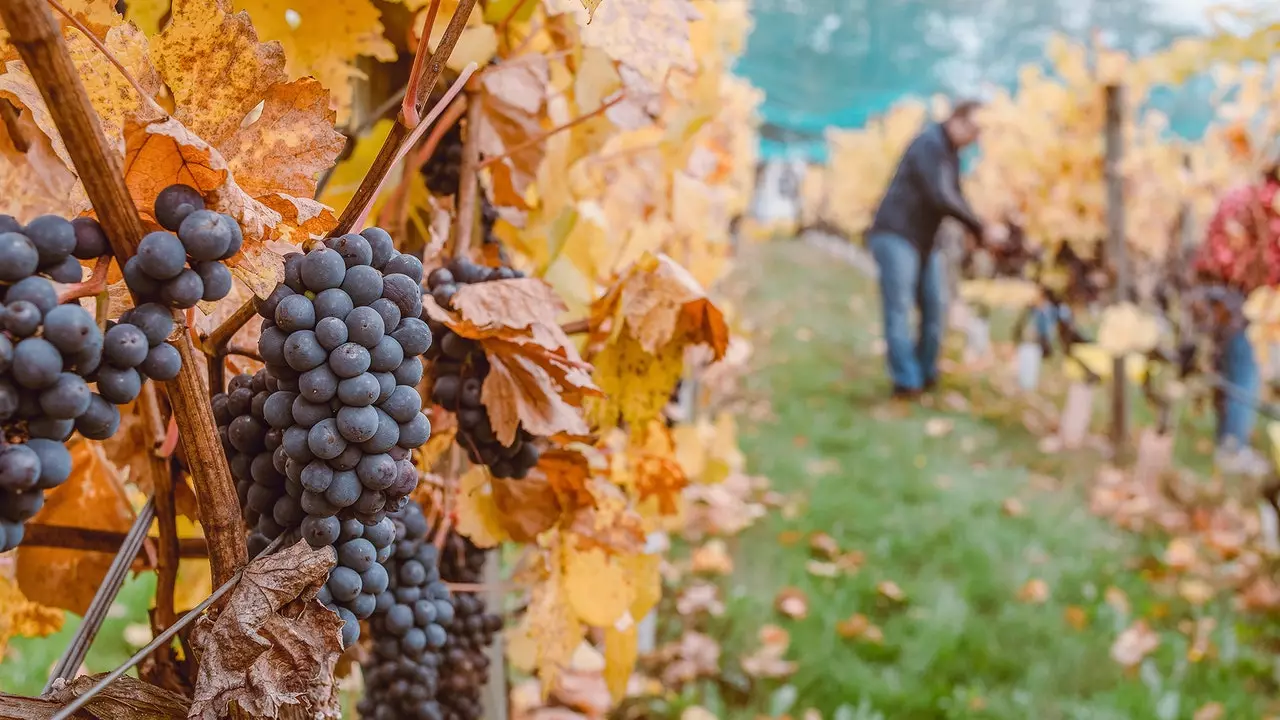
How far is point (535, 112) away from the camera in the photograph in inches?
38.2

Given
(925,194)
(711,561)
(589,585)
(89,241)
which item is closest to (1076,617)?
(711,561)

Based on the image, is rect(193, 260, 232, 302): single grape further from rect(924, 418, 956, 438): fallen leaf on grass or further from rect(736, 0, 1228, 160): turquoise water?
rect(736, 0, 1228, 160): turquoise water

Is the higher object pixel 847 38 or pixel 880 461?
pixel 847 38

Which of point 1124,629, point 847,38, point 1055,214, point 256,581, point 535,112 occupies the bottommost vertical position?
point 1124,629

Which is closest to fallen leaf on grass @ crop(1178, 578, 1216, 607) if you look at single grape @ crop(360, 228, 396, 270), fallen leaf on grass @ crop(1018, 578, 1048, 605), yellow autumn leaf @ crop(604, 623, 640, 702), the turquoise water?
fallen leaf on grass @ crop(1018, 578, 1048, 605)

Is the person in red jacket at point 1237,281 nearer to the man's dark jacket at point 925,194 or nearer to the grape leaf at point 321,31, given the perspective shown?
the man's dark jacket at point 925,194

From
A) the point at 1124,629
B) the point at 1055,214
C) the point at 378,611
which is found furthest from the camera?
the point at 1055,214

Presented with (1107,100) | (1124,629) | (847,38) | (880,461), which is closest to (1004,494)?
(880,461)

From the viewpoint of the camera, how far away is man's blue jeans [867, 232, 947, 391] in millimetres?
5758

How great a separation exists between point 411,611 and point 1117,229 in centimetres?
465

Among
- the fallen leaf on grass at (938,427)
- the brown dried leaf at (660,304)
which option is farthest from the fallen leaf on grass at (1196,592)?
the brown dried leaf at (660,304)

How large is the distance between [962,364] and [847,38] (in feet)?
58.2

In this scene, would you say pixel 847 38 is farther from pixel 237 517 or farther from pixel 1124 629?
pixel 237 517

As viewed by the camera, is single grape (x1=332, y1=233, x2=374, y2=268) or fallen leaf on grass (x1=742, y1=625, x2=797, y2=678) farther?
fallen leaf on grass (x1=742, y1=625, x2=797, y2=678)
